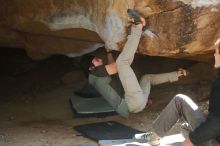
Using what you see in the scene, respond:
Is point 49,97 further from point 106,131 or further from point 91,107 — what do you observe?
point 106,131

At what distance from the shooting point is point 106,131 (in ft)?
17.6

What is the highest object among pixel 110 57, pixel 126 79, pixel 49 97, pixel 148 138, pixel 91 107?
pixel 110 57

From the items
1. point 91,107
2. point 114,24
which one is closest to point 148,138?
point 114,24

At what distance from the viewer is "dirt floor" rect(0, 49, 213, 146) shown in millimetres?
5410

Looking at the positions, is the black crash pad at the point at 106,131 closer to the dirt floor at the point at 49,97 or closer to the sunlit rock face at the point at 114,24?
Answer: the dirt floor at the point at 49,97

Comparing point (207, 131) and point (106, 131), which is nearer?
point (207, 131)

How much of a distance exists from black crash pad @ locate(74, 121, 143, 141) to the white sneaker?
1.04 feet

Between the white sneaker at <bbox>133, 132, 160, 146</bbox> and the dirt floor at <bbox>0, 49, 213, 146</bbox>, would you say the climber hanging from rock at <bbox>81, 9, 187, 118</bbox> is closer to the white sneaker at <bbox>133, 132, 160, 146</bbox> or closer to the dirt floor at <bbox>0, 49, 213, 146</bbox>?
the dirt floor at <bbox>0, 49, 213, 146</bbox>

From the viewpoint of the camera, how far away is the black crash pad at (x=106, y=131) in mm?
5139

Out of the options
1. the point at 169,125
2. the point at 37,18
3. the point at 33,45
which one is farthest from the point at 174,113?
the point at 33,45

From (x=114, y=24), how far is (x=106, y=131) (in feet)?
4.02

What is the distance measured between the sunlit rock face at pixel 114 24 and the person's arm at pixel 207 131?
142 centimetres

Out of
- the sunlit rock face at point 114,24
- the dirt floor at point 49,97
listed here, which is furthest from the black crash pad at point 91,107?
the sunlit rock face at point 114,24

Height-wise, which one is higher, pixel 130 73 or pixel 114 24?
pixel 114 24
